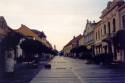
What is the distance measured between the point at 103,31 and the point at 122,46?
24.7 m

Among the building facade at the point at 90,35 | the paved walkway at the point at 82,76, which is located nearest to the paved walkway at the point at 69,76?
the paved walkway at the point at 82,76

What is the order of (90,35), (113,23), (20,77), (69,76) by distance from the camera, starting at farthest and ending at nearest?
(90,35) < (113,23) < (69,76) < (20,77)

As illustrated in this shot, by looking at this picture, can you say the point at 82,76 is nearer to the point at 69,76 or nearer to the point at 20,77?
the point at 69,76

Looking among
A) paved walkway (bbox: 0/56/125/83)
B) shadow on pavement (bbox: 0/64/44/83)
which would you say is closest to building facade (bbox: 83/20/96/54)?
shadow on pavement (bbox: 0/64/44/83)

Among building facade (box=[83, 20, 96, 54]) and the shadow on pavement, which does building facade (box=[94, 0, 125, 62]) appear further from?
building facade (box=[83, 20, 96, 54])

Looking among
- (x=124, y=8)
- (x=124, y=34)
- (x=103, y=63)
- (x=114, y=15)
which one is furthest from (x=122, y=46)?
(x=114, y=15)

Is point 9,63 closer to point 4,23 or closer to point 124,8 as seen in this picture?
point 124,8

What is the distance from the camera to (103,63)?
44.4 m

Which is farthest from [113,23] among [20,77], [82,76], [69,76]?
[20,77]

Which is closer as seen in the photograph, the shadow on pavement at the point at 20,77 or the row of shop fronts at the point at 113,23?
the shadow on pavement at the point at 20,77

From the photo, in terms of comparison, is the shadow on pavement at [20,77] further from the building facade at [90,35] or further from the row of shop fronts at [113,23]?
the building facade at [90,35]

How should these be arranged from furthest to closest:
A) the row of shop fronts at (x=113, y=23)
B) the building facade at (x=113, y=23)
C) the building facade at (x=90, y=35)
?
the building facade at (x=90, y=35)
the building facade at (x=113, y=23)
the row of shop fronts at (x=113, y=23)

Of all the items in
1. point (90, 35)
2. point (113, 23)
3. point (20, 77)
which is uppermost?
point (90, 35)

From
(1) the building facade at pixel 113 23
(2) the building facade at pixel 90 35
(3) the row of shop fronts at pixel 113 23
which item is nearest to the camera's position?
(3) the row of shop fronts at pixel 113 23
